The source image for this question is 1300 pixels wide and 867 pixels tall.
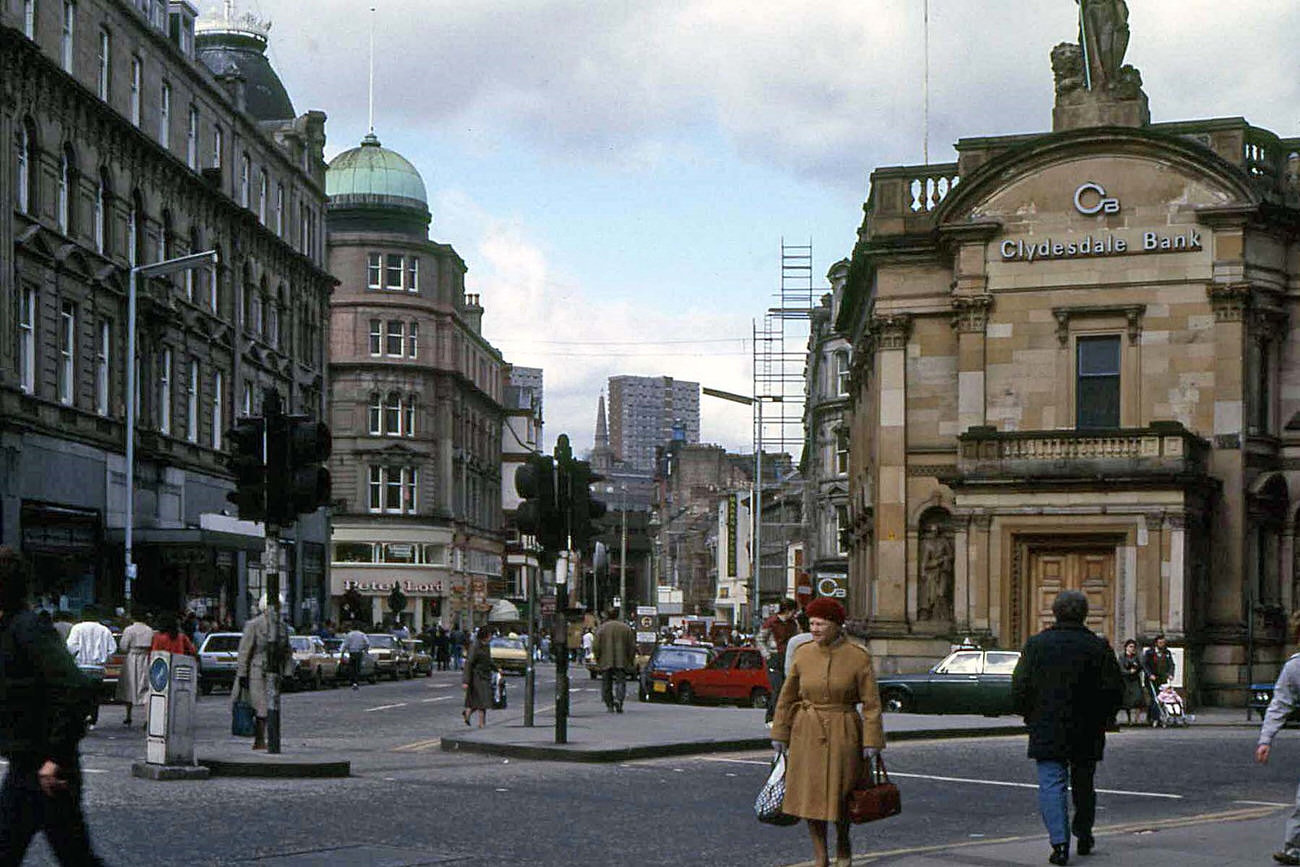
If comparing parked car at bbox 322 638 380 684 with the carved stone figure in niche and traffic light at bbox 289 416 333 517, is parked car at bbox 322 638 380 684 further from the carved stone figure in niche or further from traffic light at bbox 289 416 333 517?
traffic light at bbox 289 416 333 517

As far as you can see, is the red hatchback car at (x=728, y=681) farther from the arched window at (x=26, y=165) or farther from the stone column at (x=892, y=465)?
the arched window at (x=26, y=165)

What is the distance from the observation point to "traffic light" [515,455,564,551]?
22766 mm

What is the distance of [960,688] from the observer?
3550 cm

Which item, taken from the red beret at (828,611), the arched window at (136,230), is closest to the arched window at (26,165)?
the arched window at (136,230)

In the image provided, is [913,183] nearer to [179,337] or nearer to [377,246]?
[179,337]

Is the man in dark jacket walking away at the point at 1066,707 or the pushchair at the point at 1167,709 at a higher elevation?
the man in dark jacket walking away at the point at 1066,707

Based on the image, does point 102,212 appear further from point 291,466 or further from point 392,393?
point 392,393

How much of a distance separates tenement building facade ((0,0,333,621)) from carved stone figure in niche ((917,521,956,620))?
59.5ft

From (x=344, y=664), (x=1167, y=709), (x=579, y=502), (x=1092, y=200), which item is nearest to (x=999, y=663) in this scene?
(x=1167, y=709)

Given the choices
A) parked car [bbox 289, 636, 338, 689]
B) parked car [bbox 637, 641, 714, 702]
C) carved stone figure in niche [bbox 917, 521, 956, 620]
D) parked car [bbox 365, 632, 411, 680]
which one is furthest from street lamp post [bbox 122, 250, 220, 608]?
carved stone figure in niche [bbox 917, 521, 956, 620]

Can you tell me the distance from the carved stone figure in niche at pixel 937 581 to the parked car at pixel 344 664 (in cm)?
1438

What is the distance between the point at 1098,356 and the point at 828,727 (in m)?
33.7

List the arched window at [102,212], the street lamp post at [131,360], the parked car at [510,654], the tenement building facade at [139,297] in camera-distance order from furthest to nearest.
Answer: the parked car at [510,654], the arched window at [102,212], the street lamp post at [131,360], the tenement building facade at [139,297]

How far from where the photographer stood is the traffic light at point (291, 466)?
1953cm
